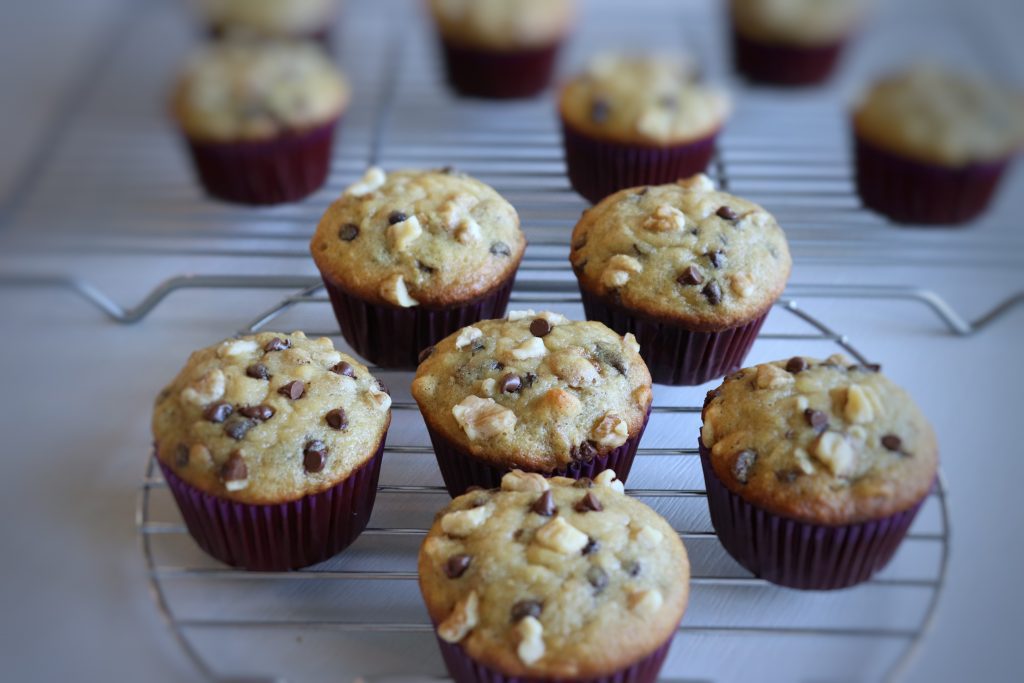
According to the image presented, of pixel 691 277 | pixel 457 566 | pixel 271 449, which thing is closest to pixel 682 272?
pixel 691 277

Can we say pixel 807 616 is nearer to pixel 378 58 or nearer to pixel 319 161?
pixel 319 161

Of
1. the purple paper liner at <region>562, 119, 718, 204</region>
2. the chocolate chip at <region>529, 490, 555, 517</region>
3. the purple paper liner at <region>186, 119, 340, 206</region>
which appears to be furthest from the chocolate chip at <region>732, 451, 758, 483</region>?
the purple paper liner at <region>186, 119, 340, 206</region>

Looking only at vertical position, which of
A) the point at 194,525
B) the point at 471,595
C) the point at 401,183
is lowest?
the point at 194,525

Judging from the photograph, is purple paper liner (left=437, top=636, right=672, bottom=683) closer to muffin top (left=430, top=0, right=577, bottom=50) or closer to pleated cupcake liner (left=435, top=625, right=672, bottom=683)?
pleated cupcake liner (left=435, top=625, right=672, bottom=683)

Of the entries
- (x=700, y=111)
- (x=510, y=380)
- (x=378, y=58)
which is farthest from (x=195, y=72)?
(x=510, y=380)

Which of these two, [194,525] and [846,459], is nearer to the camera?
[846,459]

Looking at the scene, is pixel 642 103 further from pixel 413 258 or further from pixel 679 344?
pixel 413 258

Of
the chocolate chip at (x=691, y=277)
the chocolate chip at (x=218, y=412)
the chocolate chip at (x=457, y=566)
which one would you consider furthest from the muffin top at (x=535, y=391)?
the chocolate chip at (x=218, y=412)
